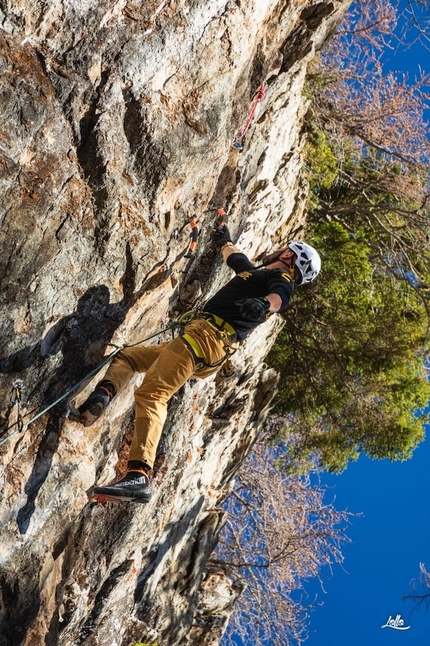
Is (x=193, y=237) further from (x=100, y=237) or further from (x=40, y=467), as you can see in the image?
(x=40, y=467)

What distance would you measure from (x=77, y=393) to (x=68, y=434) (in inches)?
13.0

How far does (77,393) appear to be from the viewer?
5680 millimetres

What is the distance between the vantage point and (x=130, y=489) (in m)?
5.04

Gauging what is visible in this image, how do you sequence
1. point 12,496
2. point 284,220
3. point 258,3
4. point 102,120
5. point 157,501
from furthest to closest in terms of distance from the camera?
point 284,220 < point 157,501 < point 258,3 < point 102,120 < point 12,496

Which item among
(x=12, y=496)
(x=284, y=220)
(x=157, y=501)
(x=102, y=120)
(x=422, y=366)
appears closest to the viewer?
(x=12, y=496)

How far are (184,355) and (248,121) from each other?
3168mm

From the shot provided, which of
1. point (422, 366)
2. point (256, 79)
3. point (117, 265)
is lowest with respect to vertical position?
point (117, 265)

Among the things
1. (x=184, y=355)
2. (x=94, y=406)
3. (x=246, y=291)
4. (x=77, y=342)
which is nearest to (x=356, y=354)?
(x=246, y=291)

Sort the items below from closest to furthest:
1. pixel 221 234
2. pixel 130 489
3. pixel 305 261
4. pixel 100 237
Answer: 1. pixel 130 489
2. pixel 100 237
3. pixel 305 261
4. pixel 221 234

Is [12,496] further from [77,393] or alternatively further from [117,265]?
[117,265]

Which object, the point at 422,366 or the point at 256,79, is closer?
the point at 256,79

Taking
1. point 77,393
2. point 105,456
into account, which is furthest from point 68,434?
point 105,456

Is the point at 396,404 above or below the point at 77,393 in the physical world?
above

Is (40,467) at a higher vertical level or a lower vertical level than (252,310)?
lower
